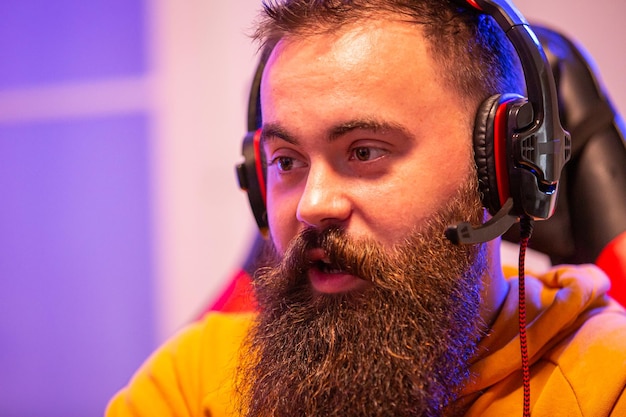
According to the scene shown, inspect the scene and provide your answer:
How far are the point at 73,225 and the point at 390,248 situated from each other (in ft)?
8.56

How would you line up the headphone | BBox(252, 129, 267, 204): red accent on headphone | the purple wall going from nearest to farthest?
the headphone < BBox(252, 129, 267, 204): red accent on headphone < the purple wall

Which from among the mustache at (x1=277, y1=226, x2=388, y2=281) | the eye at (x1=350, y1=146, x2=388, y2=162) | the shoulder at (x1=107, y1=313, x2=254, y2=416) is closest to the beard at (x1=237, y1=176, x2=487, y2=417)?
the mustache at (x1=277, y1=226, x2=388, y2=281)

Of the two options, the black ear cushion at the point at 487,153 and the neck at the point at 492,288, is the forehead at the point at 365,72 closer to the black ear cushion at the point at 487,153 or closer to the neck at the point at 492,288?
the black ear cushion at the point at 487,153

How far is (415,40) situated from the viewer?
3.42ft

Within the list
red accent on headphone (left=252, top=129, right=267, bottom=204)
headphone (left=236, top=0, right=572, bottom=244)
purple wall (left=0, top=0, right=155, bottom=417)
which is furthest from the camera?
purple wall (left=0, top=0, right=155, bottom=417)

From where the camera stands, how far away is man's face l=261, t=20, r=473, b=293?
1006 mm

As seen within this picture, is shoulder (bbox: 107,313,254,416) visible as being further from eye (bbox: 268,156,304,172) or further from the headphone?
the headphone

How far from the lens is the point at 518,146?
3.12ft

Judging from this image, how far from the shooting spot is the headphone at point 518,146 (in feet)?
3.13

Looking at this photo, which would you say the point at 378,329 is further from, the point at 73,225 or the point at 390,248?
the point at 73,225

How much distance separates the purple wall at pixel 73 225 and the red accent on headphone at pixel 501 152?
7.83 feet

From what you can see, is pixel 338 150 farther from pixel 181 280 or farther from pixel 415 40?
pixel 181 280

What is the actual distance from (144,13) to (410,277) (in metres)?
2.51

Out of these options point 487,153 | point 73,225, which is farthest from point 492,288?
point 73,225
